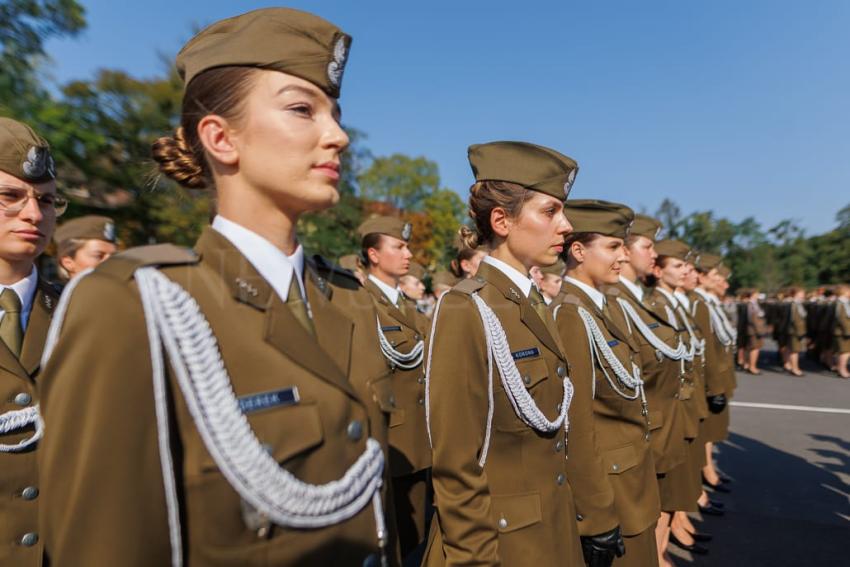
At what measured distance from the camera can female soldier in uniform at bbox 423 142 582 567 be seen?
2.03m

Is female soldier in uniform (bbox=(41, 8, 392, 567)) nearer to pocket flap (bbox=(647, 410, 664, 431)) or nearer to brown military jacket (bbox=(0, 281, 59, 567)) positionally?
brown military jacket (bbox=(0, 281, 59, 567))

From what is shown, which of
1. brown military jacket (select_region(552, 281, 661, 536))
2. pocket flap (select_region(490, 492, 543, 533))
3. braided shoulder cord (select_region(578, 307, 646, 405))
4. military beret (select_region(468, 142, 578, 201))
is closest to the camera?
pocket flap (select_region(490, 492, 543, 533))

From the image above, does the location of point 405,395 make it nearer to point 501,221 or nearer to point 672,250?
point 501,221

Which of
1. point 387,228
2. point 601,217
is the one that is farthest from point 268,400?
point 387,228

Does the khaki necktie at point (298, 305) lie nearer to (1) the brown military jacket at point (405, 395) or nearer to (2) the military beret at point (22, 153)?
(2) the military beret at point (22, 153)

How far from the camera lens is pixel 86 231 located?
380 centimetres

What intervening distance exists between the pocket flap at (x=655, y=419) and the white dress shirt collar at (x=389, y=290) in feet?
8.41

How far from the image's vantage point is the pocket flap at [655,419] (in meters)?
3.62

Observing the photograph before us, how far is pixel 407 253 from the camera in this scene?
18.5 ft

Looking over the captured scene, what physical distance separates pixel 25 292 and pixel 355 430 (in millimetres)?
1773

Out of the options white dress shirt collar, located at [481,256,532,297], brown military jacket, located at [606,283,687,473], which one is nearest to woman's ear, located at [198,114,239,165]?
white dress shirt collar, located at [481,256,532,297]

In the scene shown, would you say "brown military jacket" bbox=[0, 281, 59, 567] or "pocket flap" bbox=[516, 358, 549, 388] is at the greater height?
"pocket flap" bbox=[516, 358, 549, 388]

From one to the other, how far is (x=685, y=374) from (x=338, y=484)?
4.09 metres

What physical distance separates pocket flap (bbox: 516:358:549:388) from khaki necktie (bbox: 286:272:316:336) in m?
1.20
